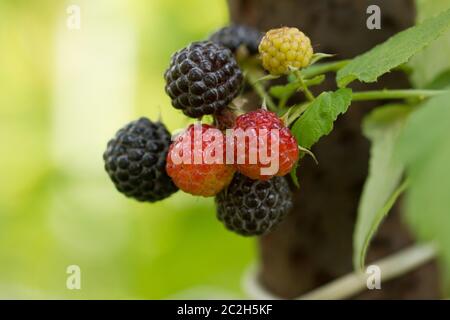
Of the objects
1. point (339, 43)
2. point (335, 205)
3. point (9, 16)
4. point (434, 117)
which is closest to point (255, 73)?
point (339, 43)

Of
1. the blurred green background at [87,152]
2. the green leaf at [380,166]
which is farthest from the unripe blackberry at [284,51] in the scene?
the blurred green background at [87,152]

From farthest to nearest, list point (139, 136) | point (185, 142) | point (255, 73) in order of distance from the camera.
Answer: point (255, 73)
point (139, 136)
point (185, 142)

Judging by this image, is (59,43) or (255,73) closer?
(255,73)

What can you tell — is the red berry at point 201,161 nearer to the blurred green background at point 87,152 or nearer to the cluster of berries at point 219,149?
the cluster of berries at point 219,149

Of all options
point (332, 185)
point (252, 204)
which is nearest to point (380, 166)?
point (332, 185)

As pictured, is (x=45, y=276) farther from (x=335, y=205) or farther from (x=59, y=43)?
(x=335, y=205)

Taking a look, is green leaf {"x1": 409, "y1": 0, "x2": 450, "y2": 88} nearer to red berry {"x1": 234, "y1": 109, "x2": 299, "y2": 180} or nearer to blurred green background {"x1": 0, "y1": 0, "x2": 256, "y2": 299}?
red berry {"x1": 234, "y1": 109, "x2": 299, "y2": 180}

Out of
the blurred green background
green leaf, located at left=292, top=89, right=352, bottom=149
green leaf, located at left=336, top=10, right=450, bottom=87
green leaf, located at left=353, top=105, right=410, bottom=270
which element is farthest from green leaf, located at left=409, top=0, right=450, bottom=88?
the blurred green background

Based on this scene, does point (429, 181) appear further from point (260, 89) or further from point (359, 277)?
point (359, 277)
